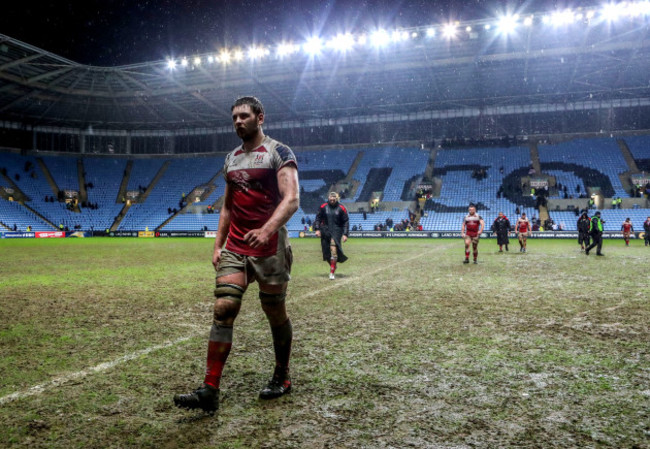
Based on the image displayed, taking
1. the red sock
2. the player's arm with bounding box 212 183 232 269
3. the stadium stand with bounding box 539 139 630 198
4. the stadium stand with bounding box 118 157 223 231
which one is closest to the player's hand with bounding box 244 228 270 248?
the player's arm with bounding box 212 183 232 269

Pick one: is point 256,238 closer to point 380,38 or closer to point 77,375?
point 77,375

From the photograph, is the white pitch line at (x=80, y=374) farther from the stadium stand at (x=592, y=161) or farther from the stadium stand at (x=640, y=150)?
the stadium stand at (x=640, y=150)

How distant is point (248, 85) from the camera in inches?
1596

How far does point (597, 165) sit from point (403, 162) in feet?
58.3

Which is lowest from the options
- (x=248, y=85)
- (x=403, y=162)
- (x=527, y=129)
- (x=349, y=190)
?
(x=349, y=190)

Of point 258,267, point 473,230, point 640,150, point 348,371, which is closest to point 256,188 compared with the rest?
point 258,267

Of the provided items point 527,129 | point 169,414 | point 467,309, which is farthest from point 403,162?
point 169,414

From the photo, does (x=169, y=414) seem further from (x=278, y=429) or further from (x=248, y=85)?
(x=248, y=85)

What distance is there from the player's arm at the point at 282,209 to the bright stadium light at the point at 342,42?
31211 mm

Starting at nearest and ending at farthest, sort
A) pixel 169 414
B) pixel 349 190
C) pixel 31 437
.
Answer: pixel 31 437
pixel 169 414
pixel 349 190

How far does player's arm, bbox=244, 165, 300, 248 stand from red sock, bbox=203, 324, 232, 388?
0.63 m

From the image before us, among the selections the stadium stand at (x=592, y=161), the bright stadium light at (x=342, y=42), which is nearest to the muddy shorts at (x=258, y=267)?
the bright stadium light at (x=342, y=42)

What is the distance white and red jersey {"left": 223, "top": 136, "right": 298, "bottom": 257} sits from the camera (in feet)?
11.3

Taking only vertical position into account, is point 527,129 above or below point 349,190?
above
